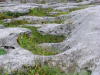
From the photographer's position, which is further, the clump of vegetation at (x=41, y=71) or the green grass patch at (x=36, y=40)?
the green grass patch at (x=36, y=40)

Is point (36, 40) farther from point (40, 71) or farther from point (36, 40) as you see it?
point (40, 71)

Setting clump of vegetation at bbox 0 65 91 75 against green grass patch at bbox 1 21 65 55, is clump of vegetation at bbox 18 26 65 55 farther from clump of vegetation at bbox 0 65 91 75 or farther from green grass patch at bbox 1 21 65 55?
clump of vegetation at bbox 0 65 91 75

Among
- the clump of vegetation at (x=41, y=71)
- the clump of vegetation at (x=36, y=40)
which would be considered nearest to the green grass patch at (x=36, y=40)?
the clump of vegetation at (x=36, y=40)

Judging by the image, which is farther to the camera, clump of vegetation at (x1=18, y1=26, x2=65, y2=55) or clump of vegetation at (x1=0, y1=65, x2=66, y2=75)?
clump of vegetation at (x1=18, y1=26, x2=65, y2=55)

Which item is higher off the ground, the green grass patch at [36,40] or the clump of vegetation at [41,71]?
the clump of vegetation at [41,71]

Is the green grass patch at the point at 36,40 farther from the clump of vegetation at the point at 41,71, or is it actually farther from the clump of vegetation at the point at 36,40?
the clump of vegetation at the point at 41,71

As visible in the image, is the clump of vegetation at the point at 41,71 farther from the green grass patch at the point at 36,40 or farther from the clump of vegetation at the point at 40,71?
the green grass patch at the point at 36,40

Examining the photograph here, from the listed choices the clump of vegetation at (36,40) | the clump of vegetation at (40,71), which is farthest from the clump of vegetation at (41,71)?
the clump of vegetation at (36,40)

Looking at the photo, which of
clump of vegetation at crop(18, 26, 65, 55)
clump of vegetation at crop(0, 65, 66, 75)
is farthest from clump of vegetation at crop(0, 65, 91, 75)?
clump of vegetation at crop(18, 26, 65, 55)

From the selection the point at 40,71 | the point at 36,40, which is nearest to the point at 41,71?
the point at 40,71

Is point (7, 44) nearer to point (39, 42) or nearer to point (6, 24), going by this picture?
point (39, 42)

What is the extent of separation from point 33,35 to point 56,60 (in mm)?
5995

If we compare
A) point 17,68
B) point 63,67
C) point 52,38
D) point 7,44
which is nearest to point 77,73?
point 63,67

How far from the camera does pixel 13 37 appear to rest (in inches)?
617
